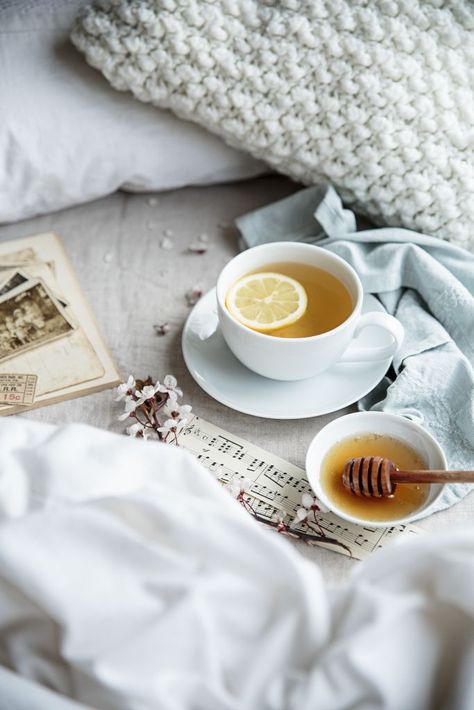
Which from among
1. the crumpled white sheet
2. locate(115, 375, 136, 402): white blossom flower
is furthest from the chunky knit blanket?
the crumpled white sheet

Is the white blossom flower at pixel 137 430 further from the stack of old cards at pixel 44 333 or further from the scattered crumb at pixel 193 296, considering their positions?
the scattered crumb at pixel 193 296

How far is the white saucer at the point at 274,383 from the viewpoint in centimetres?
88

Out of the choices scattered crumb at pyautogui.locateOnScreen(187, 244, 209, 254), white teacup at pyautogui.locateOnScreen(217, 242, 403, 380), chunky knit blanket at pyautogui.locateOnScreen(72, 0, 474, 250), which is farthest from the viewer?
scattered crumb at pyautogui.locateOnScreen(187, 244, 209, 254)

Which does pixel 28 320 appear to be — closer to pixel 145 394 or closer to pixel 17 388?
pixel 17 388

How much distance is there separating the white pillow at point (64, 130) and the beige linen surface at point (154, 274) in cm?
5

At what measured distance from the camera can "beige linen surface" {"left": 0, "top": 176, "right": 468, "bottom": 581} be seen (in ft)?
2.97

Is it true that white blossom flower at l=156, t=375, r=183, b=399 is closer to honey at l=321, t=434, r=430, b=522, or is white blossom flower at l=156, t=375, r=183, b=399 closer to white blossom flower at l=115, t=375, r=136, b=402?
white blossom flower at l=115, t=375, r=136, b=402

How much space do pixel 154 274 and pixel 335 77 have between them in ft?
1.14

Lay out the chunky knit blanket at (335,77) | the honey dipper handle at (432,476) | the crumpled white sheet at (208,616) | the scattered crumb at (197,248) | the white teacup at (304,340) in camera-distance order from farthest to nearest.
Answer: the scattered crumb at (197,248), the chunky knit blanket at (335,77), the white teacup at (304,340), the honey dipper handle at (432,476), the crumpled white sheet at (208,616)

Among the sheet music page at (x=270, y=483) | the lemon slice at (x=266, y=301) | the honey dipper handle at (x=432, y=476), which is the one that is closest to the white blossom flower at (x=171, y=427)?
the sheet music page at (x=270, y=483)

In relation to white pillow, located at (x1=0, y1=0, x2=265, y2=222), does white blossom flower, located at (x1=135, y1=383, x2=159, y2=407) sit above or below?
below

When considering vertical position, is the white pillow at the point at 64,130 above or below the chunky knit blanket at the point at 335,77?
below

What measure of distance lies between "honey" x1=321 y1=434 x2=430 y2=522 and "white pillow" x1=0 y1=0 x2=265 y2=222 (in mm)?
503

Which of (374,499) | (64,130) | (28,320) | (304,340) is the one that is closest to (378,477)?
(374,499)
